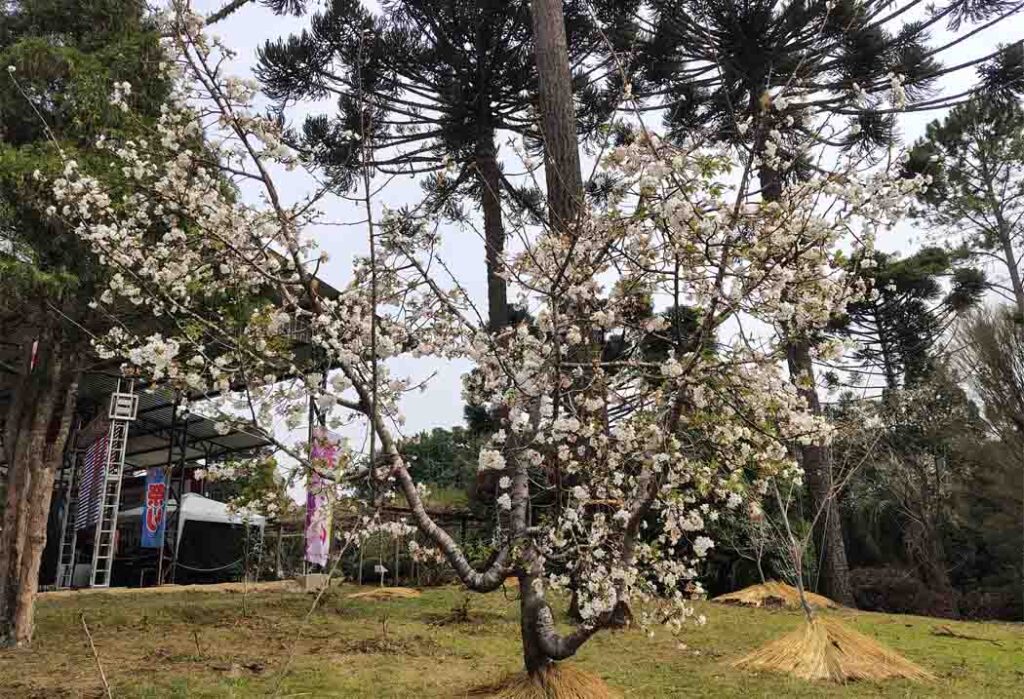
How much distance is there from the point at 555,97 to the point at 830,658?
4.41 meters

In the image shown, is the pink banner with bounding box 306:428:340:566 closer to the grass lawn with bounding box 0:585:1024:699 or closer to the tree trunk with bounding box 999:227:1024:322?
the grass lawn with bounding box 0:585:1024:699

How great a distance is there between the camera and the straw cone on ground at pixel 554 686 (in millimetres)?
3681

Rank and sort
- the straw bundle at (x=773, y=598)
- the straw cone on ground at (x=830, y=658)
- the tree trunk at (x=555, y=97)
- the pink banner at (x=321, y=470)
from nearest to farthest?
the pink banner at (x=321, y=470)
the straw cone on ground at (x=830, y=658)
the tree trunk at (x=555, y=97)
the straw bundle at (x=773, y=598)

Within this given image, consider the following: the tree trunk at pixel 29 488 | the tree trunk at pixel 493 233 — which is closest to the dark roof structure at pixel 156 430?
the tree trunk at pixel 493 233

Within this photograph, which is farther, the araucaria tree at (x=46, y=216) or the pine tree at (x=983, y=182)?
the pine tree at (x=983, y=182)

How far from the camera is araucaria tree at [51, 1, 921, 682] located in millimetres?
3227

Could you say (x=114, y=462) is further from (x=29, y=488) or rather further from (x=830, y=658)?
(x=830, y=658)

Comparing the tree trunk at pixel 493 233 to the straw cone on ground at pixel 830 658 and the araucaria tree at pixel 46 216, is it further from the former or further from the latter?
the straw cone on ground at pixel 830 658

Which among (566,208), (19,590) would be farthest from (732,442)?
(19,590)

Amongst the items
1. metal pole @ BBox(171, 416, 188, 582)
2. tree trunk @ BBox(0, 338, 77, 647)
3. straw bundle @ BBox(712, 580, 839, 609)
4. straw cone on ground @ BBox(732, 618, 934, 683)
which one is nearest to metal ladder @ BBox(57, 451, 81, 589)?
metal pole @ BBox(171, 416, 188, 582)

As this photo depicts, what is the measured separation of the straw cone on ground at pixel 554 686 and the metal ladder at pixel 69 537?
8913 millimetres

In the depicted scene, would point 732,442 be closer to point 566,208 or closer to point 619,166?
point 619,166

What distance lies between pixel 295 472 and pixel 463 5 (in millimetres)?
8530

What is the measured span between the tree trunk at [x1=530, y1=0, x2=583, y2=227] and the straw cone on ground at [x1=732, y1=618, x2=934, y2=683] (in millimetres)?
3297
